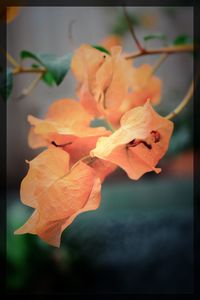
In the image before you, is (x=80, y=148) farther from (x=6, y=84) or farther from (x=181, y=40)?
(x=181, y=40)

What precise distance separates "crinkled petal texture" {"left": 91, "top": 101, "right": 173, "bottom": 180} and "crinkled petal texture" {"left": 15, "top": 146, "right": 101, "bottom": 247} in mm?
15

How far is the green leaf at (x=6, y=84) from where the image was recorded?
10.5 inches

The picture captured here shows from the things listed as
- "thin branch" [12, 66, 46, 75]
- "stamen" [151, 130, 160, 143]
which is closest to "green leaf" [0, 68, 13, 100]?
"thin branch" [12, 66, 46, 75]

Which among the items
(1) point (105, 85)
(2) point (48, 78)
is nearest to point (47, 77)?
(2) point (48, 78)

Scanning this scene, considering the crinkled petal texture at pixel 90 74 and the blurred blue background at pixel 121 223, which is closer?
the crinkled petal texture at pixel 90 74

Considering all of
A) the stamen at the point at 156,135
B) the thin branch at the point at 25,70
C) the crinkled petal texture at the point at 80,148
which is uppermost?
the thin branch at the point at 25,70

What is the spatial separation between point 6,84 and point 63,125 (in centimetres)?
6

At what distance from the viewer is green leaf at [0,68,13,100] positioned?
0.27 metres

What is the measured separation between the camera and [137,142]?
20 centimetres

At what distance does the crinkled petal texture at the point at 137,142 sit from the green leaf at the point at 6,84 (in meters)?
0.10

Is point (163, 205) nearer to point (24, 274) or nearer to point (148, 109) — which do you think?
point (24, 274)

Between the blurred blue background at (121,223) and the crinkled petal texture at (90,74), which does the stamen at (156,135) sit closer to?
the crinkled petal texture at (90,74)

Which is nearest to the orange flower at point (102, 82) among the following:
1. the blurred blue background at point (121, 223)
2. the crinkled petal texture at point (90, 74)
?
the crinkled petal texture at point (90, 74)

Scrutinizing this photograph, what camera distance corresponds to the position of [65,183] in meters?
0.20
